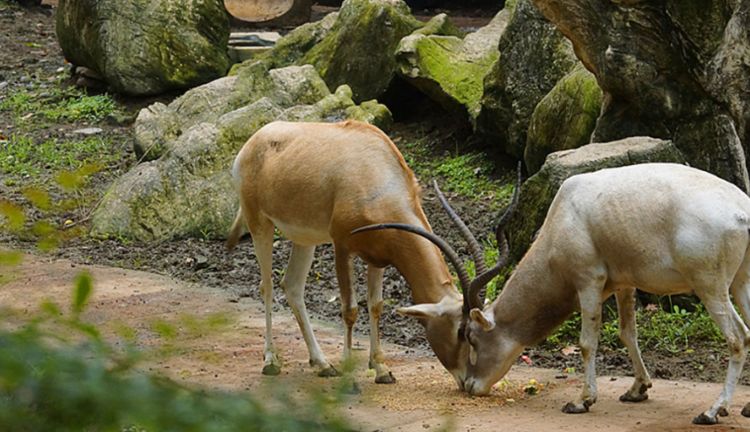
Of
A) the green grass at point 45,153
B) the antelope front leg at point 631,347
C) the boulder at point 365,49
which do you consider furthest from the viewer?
the boulder at point 365,49

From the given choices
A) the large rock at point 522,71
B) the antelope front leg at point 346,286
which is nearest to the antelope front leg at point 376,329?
the antelope front leg at point 346,286

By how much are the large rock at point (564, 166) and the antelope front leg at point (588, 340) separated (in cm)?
169

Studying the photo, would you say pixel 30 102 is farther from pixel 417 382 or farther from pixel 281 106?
pixel 417 382

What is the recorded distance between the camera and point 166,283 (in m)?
9.97

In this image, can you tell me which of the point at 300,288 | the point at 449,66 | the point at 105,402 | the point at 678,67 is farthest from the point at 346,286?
the point at 449,66

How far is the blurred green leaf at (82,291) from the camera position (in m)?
1.62

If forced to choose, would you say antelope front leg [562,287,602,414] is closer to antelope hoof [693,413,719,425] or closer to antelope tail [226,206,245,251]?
antelope hoof [693,413,719,425]

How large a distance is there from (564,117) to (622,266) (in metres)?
4.38

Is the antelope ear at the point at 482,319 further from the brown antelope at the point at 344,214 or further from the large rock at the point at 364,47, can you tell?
the large rock at the point at 364,47

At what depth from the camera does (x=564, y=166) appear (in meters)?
8.38

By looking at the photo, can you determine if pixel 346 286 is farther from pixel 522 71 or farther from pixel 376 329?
pixel 522 71

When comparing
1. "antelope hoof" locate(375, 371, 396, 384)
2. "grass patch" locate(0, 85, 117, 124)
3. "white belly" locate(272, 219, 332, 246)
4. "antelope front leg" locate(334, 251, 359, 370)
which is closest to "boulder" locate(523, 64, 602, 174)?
"white belly" locate(272, 219, 332, 246)

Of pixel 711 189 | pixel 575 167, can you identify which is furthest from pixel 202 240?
pixel 711 189

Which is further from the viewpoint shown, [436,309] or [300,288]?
[300,288]
